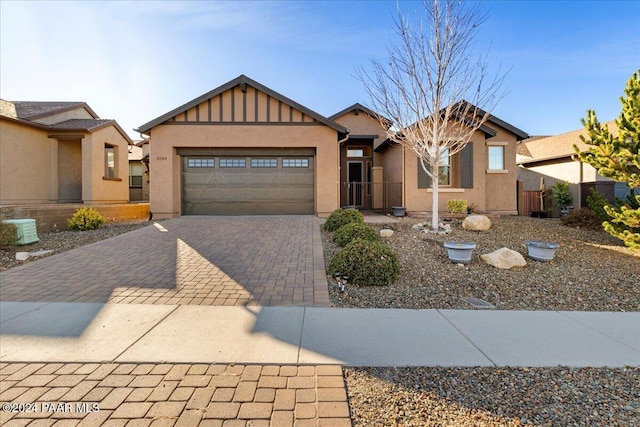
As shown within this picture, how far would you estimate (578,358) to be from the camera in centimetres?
313

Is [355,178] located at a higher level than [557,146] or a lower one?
lower

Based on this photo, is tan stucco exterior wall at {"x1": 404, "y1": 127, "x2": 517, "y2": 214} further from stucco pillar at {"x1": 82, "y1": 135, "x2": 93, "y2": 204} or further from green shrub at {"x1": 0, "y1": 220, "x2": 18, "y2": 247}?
stucco pillar at {"x1": 82, "y1": 135, "x2": 93, "y2": 204}

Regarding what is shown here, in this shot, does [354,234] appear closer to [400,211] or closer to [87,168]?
[400,211]

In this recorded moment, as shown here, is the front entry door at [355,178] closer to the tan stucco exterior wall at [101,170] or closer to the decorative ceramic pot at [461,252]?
the decorative ceramic pot at [461,252]

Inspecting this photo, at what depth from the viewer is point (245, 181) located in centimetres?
1387

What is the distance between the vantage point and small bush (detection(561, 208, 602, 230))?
33.7ft

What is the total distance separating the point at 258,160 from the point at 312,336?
37.4ft

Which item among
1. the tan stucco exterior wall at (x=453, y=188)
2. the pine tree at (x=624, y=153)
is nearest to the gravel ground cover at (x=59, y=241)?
the tan stucco exterior wall at (x=453, y=188)

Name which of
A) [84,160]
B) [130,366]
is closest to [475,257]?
[130,366]

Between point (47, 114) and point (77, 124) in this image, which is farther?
point (77, 124)

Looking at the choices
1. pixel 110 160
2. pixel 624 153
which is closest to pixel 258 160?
pixel 110 160

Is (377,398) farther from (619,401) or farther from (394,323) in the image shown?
(619,401)

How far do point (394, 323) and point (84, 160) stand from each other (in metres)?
17.1

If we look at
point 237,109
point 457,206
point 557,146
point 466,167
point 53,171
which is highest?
point 237,109
